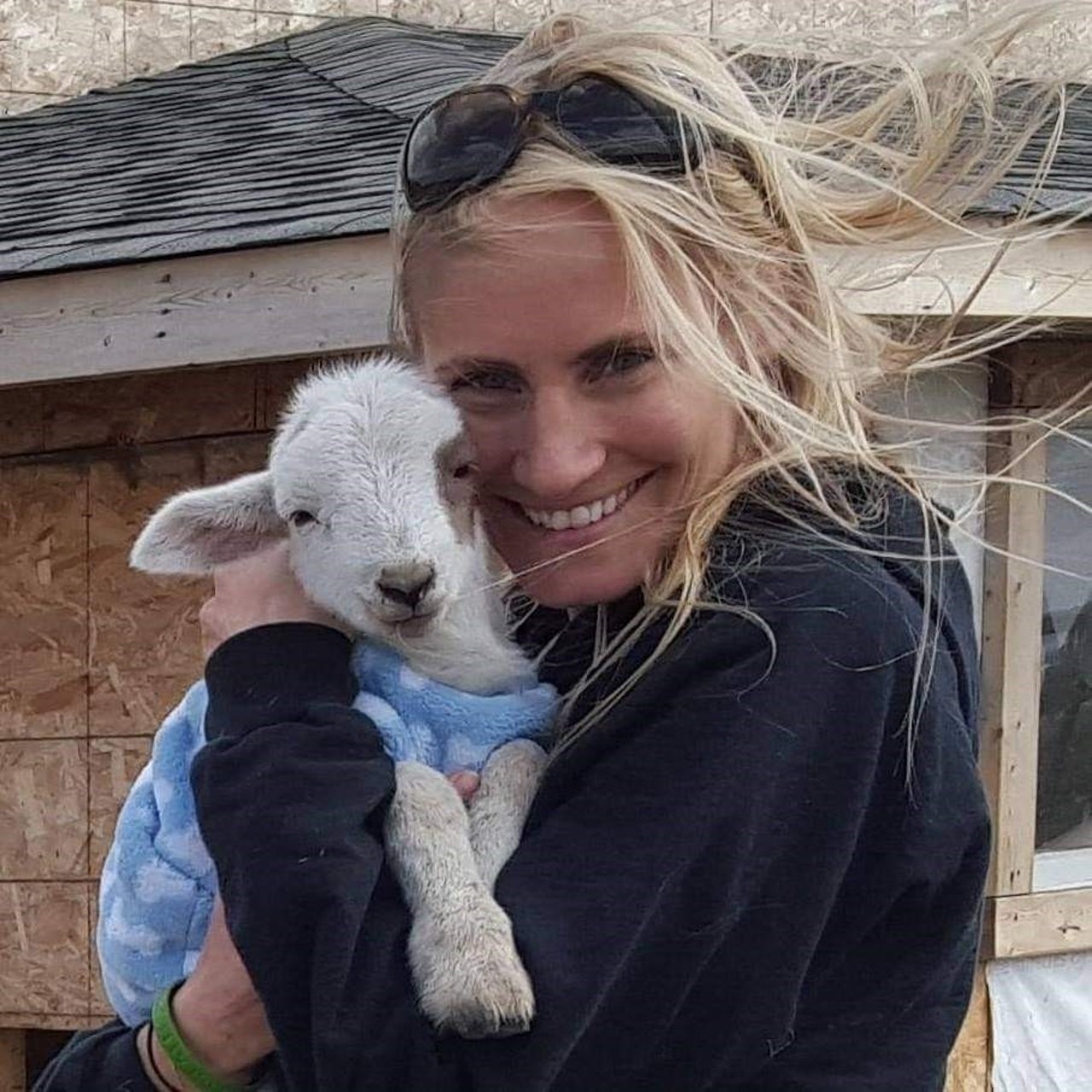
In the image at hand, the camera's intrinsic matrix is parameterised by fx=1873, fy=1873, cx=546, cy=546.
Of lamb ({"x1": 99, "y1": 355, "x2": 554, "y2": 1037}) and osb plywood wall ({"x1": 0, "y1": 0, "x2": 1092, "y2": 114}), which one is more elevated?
lamb ({"x1": 99, "y1": 355, "x2": 554, "y2": 1037})

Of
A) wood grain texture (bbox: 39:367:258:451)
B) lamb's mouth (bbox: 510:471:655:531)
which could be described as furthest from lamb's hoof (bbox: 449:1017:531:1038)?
wood grain texture (bbox: 39:367:258:451)

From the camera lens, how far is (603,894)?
67.6 inches

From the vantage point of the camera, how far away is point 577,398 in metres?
1.96

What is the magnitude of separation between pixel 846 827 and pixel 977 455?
140 inches

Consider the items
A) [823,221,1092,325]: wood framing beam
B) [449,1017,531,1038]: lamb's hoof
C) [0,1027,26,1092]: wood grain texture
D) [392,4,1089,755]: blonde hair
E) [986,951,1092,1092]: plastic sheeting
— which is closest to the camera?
[449,1017,531,1038]: lamb's hoof

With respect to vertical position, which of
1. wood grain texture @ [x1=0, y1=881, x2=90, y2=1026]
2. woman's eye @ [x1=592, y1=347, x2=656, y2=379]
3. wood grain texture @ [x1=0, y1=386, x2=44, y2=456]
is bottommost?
wood grain texture @ [x1=0, y1=881, x2=90, y2=1026]

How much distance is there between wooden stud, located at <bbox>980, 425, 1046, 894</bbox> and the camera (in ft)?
17.7

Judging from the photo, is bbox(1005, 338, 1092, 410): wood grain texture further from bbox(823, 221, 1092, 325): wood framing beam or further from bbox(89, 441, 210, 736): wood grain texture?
bbox(89, 441, 210, 736): wood grain texture

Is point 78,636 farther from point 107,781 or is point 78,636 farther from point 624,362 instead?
point 624,362

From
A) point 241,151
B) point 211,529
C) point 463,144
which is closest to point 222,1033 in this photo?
point 211,529

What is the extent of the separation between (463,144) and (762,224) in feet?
1.11

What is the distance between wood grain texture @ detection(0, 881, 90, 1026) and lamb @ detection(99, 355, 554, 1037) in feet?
11.3

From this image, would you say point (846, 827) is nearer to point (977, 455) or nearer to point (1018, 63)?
point (977, 455)

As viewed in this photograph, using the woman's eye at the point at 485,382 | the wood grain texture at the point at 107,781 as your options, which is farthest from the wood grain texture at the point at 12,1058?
the woman's eye at the point at 485,382
